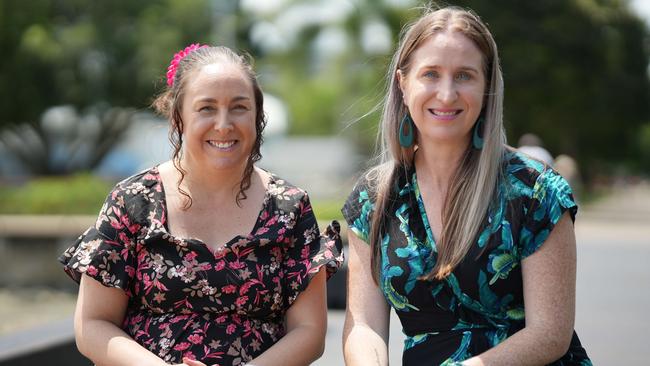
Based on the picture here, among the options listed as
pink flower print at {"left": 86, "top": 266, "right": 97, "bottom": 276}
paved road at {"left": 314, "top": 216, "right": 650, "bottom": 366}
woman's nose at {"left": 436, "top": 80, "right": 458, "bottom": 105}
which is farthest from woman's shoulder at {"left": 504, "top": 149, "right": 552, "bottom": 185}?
paved road at {"left": 314, "top": 216, "right": 650, "bottom": 366}

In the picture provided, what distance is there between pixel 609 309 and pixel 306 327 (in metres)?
6.21

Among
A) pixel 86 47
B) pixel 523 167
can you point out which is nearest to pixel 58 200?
pixel 523 167

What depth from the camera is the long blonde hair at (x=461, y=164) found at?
2777 mm

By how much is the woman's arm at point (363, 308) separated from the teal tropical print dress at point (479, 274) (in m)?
0.07

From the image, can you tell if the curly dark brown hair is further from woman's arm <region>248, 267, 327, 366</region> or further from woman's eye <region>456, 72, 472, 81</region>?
woman's eye <region>456, 72, 472, 81</region>

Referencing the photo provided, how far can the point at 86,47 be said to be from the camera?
33.9m

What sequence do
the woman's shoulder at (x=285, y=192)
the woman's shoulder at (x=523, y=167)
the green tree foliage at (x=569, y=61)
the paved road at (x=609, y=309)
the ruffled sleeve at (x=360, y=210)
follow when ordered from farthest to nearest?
1. the green tree foliage at (x=569, y=61)
2. the paved road at (x=609, y=309)
3. the woman's shoulder at (x=285, y=192)
4. the ruffled sleeve at (x=360, y=210)
5. the woman's shoulder at (x=523, y=167)

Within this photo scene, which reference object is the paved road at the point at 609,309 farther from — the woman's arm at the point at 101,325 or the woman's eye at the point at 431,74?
the woman's eye at the point at 431,74

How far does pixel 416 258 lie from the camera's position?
9.31ft

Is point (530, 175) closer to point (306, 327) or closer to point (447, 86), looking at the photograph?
point (447, 86)

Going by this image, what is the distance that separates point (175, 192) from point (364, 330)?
801mm

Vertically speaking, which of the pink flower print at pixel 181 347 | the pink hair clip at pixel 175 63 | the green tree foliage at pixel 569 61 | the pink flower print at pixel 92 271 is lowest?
the pink flower print at pixel 181 347

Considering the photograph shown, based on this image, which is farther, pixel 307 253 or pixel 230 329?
pixel 307 253

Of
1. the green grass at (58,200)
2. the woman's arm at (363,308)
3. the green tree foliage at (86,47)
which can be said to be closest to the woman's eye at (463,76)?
the woman's arm at (363,308)
